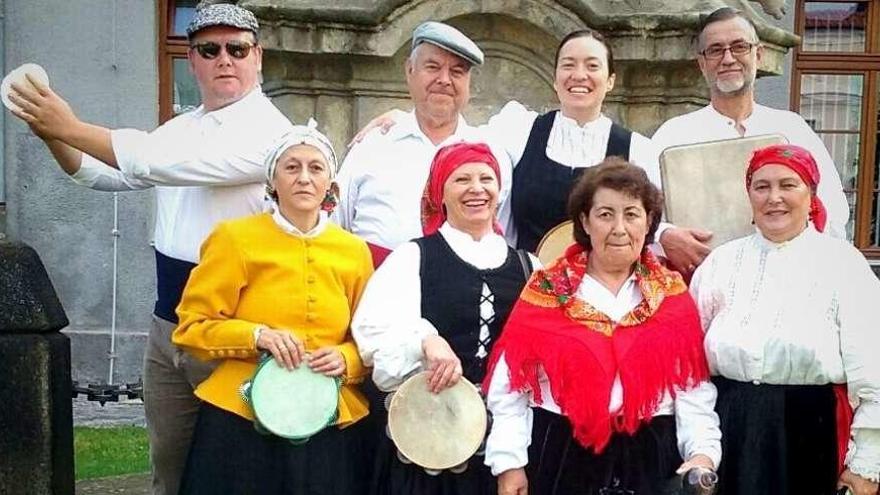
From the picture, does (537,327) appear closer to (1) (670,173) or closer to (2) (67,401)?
(1) (670,173)

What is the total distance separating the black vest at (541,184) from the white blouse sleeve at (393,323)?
1.78 feet

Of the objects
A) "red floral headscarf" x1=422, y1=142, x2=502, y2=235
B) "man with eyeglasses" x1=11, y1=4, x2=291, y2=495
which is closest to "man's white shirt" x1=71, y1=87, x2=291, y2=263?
"man with eyeglasses" x1=11, y1=4, x2=291, y2=495

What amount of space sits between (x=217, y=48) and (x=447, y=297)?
1059 mm

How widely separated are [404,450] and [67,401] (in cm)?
125

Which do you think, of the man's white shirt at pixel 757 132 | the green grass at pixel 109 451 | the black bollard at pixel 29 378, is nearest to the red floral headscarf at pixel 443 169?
the man's white shirt at pixel 757 132

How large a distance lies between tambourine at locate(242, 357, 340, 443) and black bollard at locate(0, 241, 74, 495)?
833 millimetres

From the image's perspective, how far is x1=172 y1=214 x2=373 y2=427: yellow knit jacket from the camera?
10.1 ft

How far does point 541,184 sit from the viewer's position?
351cm

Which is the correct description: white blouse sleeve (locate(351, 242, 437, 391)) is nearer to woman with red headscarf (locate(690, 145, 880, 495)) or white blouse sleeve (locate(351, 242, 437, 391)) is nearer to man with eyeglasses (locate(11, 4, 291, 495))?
man with eyeglasses (locate(11, 4, 291, 495))

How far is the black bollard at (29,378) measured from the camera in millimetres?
3459

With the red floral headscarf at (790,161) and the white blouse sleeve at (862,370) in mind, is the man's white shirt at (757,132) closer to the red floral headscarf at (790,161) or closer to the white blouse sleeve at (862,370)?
the red floral headscarf at (790,161)

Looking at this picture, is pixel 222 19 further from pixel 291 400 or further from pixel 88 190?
pixel 88 190

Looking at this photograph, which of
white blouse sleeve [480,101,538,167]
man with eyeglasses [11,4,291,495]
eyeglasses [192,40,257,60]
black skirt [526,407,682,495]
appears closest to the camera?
black skirt [526,407,682,495]

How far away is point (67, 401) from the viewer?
3578 millimetres
